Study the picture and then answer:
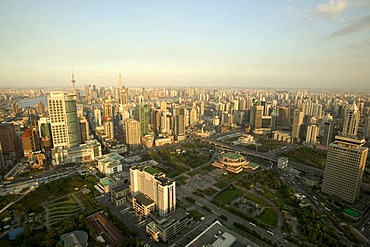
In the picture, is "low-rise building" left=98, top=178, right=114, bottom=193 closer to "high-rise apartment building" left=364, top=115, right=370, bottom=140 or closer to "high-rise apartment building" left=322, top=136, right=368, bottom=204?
"high-rise apartment building" left=322, top=136, right=368, bottom=204

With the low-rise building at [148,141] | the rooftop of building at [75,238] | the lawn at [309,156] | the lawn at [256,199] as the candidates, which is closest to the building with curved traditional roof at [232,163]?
the lawn at [256,199]

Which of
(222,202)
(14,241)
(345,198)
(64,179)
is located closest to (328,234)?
(345,198)

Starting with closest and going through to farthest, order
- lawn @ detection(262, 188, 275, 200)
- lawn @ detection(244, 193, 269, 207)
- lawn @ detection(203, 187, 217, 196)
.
→ lawn @ detection(244, 193, 269, 207) < lawn @ detection(262, 188, 275, 200) < lawn @ detection(203, 187, 217, 196)

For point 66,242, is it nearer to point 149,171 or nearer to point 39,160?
point 149,171

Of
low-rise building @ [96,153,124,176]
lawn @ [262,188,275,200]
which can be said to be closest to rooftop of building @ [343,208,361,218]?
lawn @ [262,188,275,200]

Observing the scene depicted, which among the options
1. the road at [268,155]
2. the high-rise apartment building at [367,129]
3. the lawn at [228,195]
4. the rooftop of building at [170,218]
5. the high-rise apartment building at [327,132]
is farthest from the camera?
the high-rise apartment building at [367,129]

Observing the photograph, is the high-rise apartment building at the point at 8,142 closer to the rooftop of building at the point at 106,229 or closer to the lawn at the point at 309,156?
the rooftop of building at the point at 106,229
